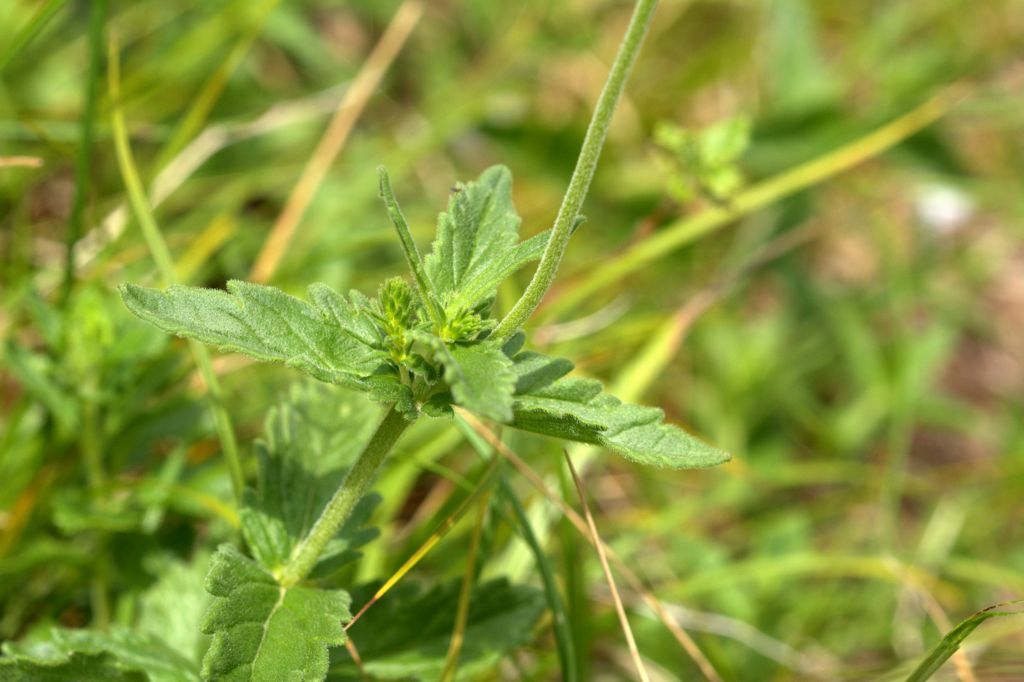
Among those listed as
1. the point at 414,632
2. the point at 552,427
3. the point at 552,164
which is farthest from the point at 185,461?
the point at 552,164

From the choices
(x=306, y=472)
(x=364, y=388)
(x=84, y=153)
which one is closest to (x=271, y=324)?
(x=364, y=388)

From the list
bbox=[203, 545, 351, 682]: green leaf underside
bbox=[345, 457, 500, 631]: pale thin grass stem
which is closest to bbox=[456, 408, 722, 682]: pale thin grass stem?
bbox=[345, 457, 500, 631]: pale thin grass stem

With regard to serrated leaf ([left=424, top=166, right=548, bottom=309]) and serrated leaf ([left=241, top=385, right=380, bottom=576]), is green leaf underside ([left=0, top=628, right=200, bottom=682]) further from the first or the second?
serrated leaf ([left=424, top=166, right=548, bottom=309])

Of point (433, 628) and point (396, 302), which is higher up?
point (396, 302)

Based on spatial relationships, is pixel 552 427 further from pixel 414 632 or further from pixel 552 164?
pixel 552 164

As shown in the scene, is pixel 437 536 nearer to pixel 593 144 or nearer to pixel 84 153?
pixel 593 144

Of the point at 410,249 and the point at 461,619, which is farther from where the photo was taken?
the point at 461,619
